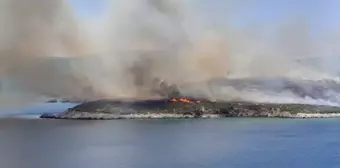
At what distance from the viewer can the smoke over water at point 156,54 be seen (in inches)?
195

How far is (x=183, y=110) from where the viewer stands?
531 cm

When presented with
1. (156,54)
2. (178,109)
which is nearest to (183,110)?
(178,109)

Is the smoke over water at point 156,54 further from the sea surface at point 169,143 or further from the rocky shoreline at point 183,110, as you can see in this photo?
the sea surface at point 169,143

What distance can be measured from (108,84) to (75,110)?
1.48ft

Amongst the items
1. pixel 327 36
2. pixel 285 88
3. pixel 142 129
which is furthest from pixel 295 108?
pixel 142 129

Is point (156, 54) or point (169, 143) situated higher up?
point (156, 54)

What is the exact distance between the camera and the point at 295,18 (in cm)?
529

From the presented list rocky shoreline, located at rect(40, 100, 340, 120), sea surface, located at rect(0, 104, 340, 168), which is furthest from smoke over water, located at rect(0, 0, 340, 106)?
sea surface, located at rect(0, 104, 340, 168)

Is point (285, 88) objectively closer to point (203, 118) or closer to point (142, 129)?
point (203, 118)

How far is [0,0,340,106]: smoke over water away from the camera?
16.2 ft

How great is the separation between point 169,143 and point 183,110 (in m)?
0.42

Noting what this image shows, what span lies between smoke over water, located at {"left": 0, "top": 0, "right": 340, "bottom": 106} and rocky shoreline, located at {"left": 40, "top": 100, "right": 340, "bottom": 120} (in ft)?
0.31

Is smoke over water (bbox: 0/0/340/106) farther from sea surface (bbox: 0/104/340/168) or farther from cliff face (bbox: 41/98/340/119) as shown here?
sea surface (bbox: 0/104/340/168)

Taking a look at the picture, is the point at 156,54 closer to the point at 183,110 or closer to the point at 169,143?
the point at 183,110
